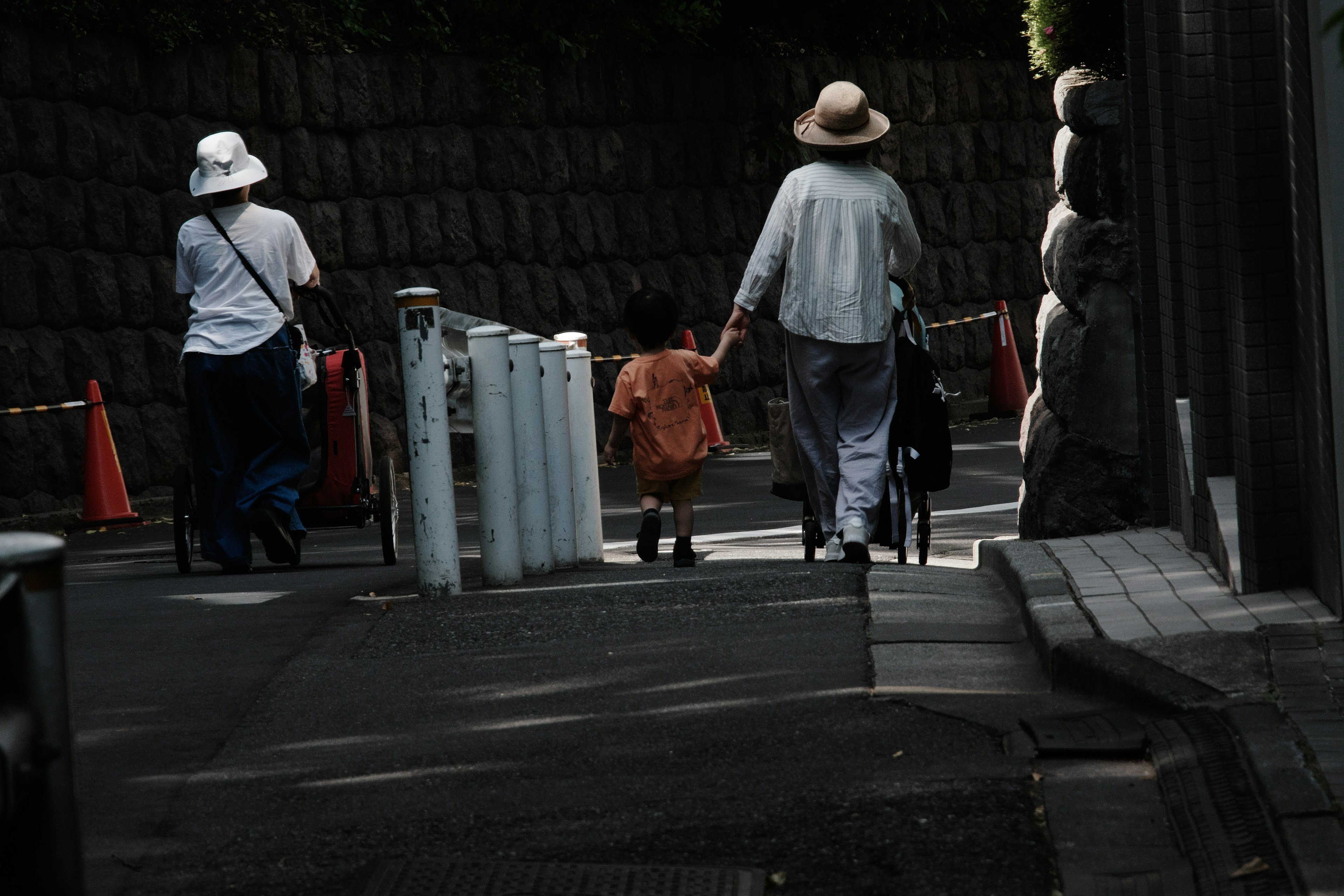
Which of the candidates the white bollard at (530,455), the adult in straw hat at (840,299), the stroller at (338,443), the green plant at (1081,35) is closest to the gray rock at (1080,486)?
the adult in straw hat at (840,299)

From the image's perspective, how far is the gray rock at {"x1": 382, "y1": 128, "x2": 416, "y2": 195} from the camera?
1462 cm

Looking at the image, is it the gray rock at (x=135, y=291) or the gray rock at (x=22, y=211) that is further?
the gray rock at (x=135, y=291)

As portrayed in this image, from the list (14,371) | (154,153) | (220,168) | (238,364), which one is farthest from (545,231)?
(238,364)

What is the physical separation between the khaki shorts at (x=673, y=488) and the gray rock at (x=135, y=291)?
590 centimetres

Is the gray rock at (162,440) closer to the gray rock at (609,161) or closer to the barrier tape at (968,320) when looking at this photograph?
the gray rock at (609,161)

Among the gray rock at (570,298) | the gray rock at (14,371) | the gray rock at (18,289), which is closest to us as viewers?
the gray rock at (14,371)

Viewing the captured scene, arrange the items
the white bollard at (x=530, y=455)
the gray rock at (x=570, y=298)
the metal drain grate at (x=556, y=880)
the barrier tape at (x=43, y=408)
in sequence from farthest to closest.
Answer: the gray rock at (x=570, y=298)
the barrier tape at (x=43, y=408)
the white bollard at (x=530, y=455)
the metal drain grate at (x=556, y=880)

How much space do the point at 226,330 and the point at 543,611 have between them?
8.85 feet

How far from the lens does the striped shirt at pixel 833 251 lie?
729 cm

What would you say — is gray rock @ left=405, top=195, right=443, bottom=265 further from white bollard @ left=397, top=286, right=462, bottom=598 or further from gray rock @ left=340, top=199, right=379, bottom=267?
white bollard @ left=397, top=286, right=462, bottom=598

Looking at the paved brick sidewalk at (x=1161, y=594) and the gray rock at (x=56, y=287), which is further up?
the gray rock at (x=56, y=287)

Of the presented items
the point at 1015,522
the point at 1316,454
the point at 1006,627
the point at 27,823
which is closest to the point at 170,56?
the point at 1015,522

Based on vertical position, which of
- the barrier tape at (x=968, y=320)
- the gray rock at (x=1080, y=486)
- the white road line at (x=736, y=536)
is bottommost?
the white road line at (x=736, y=536)

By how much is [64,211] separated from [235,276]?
15.8 feet
